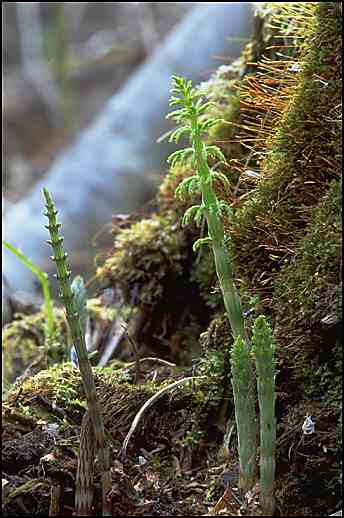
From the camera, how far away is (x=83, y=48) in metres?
8.35

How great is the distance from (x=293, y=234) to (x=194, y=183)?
23 cm

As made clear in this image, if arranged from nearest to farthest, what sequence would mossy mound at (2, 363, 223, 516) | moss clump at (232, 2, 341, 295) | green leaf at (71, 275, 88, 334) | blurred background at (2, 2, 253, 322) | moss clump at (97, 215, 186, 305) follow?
mossy mound at (2, 363, 223, 516), moss clump at (232, 2, 341, 295), green leaf at (71, 275, 88, 334), moss clump at (97, 215, 186, 305), blurred background at (2, 2, 253, 322)

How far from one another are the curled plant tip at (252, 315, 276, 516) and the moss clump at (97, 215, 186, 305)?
Result: 0.94 m

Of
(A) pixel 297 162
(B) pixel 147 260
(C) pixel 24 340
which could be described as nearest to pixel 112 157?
(C) pixel 24 340

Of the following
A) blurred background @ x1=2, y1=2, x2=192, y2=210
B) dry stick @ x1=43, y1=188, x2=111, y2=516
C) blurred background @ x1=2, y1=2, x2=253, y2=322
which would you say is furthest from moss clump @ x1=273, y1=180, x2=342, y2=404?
blurred background @ x1=2, y1=2, x2=192, y2=210

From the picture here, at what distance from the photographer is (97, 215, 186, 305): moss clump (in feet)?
6.48

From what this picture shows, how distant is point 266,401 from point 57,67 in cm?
645

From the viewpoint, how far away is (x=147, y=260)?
201cm

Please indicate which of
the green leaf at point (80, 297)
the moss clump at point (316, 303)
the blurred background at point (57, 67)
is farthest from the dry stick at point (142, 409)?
the blurred background at point (57, 67)

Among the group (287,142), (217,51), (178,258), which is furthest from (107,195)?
(287,142)

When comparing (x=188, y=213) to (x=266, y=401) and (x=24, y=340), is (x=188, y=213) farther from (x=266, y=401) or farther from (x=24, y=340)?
(x=24, y=340)

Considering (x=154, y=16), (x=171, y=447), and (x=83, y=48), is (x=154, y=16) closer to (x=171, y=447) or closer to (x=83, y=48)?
(x=83, y=48)

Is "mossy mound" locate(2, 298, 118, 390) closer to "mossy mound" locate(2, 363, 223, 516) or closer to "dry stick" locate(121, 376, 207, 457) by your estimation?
"mossy mound" locate(2, 363, 223, 516)

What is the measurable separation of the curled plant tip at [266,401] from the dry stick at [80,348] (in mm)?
241
